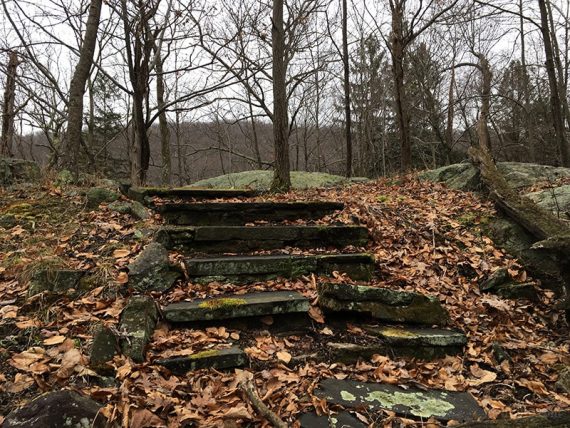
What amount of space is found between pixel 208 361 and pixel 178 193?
10.7ft

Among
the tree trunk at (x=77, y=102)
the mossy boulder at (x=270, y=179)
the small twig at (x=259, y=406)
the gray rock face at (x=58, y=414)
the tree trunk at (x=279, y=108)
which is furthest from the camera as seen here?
the mossy boulder at (x=270, y=179)

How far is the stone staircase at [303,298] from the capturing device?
2537mm

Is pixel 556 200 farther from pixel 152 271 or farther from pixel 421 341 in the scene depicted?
pixel 152 271

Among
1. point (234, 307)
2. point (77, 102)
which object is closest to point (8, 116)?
point (77, 102)

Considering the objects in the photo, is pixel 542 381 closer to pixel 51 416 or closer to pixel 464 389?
pixel 464 389

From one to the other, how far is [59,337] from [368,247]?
3.36 meters

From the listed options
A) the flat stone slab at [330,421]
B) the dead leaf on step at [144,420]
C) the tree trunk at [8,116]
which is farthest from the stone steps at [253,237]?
the tree trunk at [8,116]

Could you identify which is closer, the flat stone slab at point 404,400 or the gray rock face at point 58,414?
the gray rock face at point 58,414

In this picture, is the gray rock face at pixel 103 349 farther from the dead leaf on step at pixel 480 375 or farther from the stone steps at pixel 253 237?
the dead leaf on step at pixel 480 375

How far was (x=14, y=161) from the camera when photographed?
642 centimetres

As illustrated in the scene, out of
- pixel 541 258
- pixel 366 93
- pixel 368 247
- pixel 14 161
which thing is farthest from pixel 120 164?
pixel 541 258

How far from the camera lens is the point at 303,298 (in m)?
3.30

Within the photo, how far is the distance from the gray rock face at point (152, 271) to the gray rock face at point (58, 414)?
59.6 inches

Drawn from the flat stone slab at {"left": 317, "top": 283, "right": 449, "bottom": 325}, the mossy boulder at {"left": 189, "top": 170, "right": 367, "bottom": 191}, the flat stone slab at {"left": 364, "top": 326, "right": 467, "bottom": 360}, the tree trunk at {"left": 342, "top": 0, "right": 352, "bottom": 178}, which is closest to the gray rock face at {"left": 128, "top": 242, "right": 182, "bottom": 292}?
the flat stone slab at {"left": 317, "top": 283, "right": 449, "bottom": 325}
